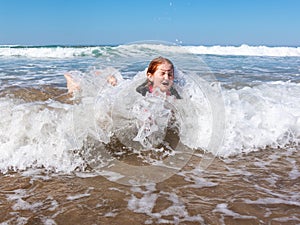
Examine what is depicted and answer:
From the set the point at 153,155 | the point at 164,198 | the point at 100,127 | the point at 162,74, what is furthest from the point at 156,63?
the point at 164,198

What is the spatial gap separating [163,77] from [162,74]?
0.04 metres

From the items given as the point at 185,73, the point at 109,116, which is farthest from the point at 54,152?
the point at 185,73

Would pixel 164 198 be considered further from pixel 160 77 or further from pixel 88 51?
pixel 88 51

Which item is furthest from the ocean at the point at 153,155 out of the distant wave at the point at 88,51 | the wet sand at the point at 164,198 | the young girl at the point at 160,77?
the distant wave at the point at 88,51

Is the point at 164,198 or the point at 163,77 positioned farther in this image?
the point at 163,77

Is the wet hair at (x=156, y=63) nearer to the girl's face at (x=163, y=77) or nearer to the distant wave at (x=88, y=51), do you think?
the girl's face at (x=163, y=77)

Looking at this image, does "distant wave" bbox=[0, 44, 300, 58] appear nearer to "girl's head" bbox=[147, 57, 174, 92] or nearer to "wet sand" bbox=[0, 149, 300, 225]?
"girl's head" bbox=[147, 57, 174, 92]

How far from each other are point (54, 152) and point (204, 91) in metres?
2.08

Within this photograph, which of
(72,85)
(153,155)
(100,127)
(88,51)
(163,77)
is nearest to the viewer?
(153,155)

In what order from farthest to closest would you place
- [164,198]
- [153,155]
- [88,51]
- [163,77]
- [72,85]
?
1. [88,51]
2. [72,85]
3. [163,77]
4. [153,155]
5. [164,198]

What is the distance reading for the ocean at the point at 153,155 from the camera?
2.28 metres

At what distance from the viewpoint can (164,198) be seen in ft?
8.09

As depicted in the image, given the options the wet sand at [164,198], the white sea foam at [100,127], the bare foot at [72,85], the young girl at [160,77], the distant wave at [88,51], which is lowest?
the wet sand at [164,198]

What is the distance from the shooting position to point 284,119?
4.53m
